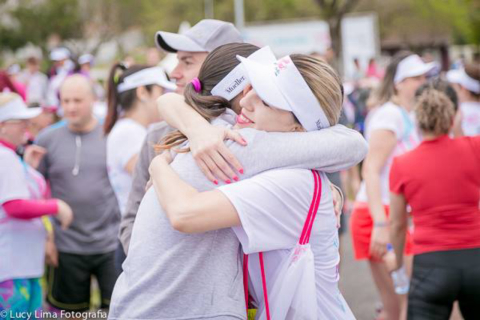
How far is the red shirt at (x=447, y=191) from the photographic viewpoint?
164 inches

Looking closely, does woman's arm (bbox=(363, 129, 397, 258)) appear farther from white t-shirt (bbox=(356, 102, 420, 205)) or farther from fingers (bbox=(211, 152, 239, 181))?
fingers (bbox=(211, 152, 239, 181))

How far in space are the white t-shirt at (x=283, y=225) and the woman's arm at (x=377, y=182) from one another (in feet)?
8.17

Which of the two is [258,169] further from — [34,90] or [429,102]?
[34,90]

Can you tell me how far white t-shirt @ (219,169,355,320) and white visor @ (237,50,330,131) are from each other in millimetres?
215

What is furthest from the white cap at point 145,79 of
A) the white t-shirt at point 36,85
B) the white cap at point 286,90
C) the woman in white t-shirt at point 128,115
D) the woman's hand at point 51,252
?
the white t-shirt at point 36,85

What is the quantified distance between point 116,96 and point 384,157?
204 cm

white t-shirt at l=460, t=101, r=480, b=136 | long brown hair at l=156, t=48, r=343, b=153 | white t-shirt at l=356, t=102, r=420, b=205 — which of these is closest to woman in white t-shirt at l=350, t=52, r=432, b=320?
white t-shirt at l=356, t=102, r=420, b=205

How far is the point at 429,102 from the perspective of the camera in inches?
172

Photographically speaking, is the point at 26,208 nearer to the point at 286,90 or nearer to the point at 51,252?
the point at 51,252

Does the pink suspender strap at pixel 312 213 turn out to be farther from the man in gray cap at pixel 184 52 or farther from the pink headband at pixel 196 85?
the man in gray cap at pixel 184 52

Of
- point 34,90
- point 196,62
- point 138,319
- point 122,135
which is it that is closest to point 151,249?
point 138,319

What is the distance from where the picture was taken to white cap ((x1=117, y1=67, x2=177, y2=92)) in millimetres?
5242

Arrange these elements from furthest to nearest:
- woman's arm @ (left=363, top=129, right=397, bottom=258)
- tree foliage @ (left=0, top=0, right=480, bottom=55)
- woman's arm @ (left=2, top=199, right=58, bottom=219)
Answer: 1. tree foliage @ (left=0, top=0, right=480, bottom=55)
2. woman's arm @ (left=363, top=129, right=397, bottom=258)
3. woman's arm @ (left=2, top=199, right=58, bottom=219)

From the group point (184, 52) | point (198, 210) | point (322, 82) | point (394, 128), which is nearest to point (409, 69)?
point (394, 128)
